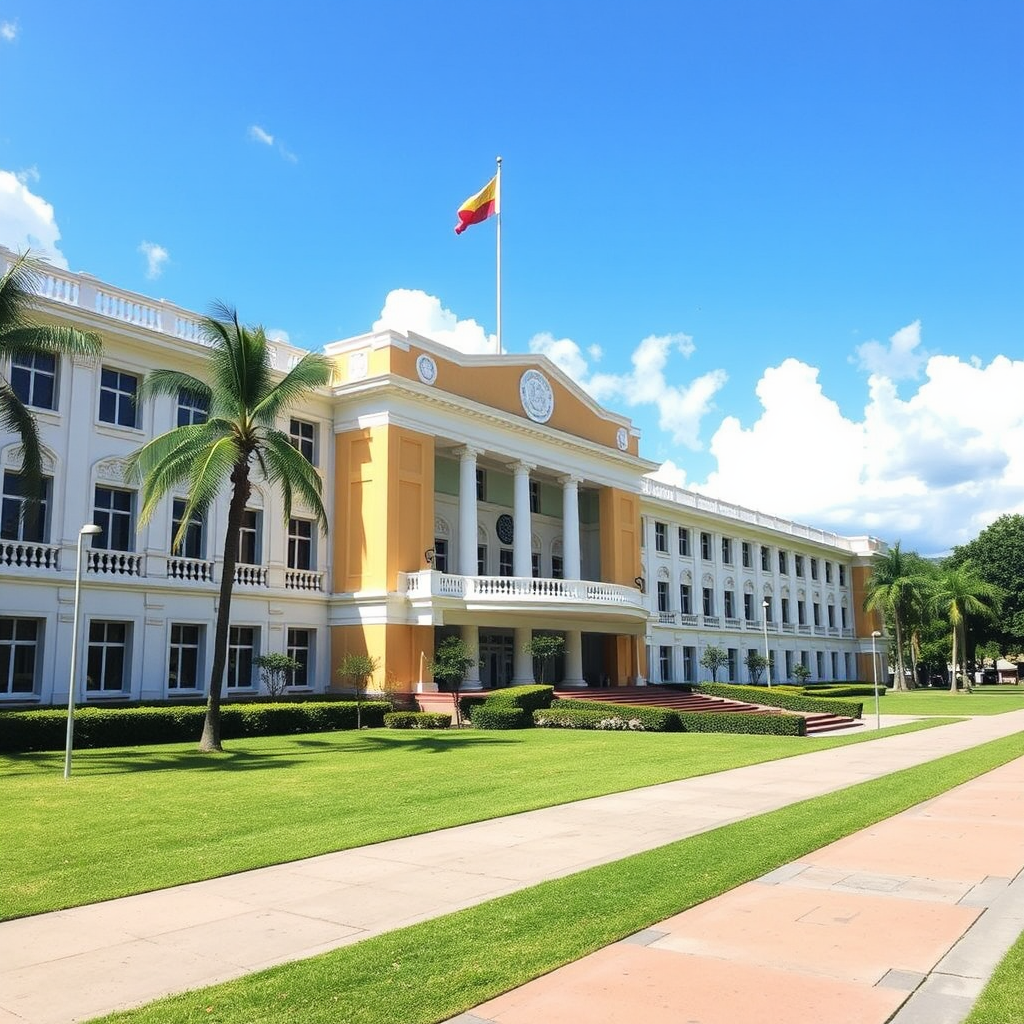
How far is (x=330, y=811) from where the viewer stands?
1304 cm

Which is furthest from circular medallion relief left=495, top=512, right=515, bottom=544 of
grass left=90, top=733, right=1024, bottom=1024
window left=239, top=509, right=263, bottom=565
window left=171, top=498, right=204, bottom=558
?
grass left=90, top=733, right=1024, bottom=1024

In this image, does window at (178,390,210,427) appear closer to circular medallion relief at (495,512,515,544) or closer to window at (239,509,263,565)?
window at (239,509,263,565)

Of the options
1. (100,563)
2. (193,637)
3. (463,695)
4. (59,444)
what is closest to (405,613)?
(463,695)

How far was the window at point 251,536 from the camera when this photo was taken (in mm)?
31969

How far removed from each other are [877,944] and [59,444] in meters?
25.5

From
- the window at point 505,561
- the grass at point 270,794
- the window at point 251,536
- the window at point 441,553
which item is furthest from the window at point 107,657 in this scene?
the window at point 505,561

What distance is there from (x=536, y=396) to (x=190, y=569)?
17039 mm

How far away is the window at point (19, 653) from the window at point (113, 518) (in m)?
2.98

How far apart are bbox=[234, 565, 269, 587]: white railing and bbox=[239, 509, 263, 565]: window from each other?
1.18 ft

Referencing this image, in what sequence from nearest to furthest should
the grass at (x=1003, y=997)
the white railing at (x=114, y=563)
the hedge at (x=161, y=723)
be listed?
1. the grass at (x=1003, y=997)
2. the hedge at (x=161, y=723)
3. the white railing at (x=114, y=563)

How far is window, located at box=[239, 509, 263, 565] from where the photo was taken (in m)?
32.0

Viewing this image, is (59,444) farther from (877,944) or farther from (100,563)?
(877,944)

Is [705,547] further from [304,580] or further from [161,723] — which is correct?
[161,723]

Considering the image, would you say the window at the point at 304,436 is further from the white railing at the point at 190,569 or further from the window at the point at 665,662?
the window at the point at 665,662
